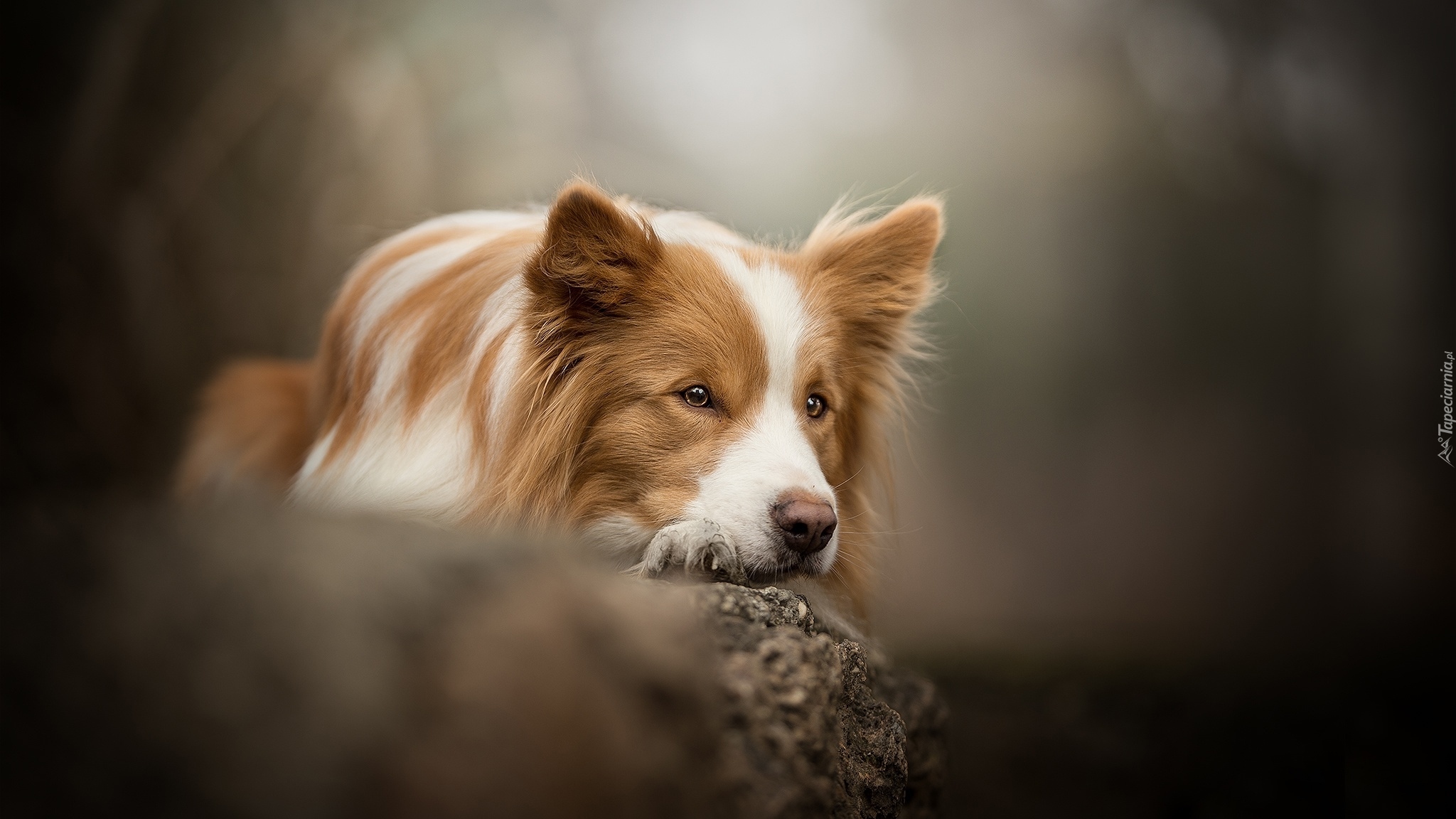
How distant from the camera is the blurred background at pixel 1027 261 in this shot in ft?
11.8

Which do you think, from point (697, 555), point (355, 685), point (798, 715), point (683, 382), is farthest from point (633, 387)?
point (355, 685)

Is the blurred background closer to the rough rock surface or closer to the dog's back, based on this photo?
the dog's back

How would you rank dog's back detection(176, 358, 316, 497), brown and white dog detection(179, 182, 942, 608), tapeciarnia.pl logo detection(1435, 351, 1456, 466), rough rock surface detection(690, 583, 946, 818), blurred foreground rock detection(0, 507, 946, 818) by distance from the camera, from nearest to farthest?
blurred foreground rock detection(0, 507, 946, 818)
rough rock surface detection(690, 583, 946, 818)
brown and white dog detection(179, 182, 942, 608)
dog's back detection(176, 358, 316, 497)
tapeciarnia.pl logo detection(1435, 351, 1456, 466)

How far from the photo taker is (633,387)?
1.96 m

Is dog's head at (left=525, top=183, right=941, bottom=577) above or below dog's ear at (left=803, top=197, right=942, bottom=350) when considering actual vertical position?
below

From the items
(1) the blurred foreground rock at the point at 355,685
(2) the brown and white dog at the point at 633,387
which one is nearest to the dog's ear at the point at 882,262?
(2) the brown and white dog at the point at 633,387

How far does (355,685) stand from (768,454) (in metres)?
1.13

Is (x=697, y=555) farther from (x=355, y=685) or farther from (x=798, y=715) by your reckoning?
(x=355, y=685)

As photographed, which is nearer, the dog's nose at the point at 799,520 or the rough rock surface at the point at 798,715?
the rough rock surface at the point at 798,715

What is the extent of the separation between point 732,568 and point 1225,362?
11.8 feet

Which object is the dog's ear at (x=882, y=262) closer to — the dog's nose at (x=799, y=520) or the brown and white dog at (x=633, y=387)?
the brown and white dog at (x=633, y=387)

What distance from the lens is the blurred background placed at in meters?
3.61

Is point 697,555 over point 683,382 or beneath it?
beneath

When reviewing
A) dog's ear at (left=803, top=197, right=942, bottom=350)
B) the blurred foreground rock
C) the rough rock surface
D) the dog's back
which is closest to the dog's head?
dog's ear at (left=803, top=197, right=942, bottom=350)
